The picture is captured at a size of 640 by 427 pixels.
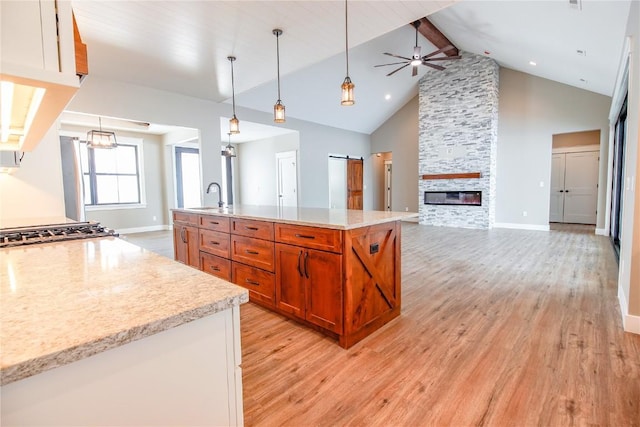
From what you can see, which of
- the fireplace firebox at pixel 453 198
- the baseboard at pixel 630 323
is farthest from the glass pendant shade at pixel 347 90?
the fireplace firebox at pixel 453 198

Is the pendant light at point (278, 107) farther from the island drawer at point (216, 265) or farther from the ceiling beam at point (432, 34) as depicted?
the ceiling beam at point (432, 34)

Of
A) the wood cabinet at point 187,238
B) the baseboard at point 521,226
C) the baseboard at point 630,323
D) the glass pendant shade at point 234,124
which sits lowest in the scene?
the baseboard at point 630,323

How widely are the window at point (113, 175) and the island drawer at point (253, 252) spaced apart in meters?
6.00

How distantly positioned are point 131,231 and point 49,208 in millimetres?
5515

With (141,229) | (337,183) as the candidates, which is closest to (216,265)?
(141,229)

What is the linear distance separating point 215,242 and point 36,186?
63.2 inches

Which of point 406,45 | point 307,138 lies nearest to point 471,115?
point 406,45

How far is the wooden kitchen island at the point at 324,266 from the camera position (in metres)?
2.15

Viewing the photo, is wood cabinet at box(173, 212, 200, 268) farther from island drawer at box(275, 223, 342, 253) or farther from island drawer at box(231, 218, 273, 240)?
island drawer at box(275, 223, 342, 253)

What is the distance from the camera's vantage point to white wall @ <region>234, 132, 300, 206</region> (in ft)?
27.0

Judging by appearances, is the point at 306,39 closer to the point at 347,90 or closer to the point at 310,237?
the point at 347,90

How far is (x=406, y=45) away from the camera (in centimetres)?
688

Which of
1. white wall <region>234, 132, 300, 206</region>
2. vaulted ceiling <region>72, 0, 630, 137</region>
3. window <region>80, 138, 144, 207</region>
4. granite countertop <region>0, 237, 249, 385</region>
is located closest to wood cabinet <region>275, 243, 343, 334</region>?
granite countertop <region>0, 237, 249, 385</region>

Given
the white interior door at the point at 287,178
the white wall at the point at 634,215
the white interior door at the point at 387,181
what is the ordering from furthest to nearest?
the white interior door at the point at 387,181 < the white interior door at the point at 287,178 < the white wall at the point at 634,215
